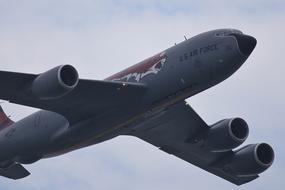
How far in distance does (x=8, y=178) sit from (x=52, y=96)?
11.6 m

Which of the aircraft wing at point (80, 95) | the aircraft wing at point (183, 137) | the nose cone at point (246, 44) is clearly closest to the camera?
the aircraft wing at point (80, 95)

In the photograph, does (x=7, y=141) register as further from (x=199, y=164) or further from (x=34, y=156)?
(x=199, y=164)

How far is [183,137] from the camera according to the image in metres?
63.5

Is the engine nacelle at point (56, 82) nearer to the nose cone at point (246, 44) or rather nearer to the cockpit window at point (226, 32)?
the cockpit window at point (226, 32)

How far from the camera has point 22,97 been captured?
5478 cm

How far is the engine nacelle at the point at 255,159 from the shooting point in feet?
207

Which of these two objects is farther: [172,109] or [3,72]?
[172,109]

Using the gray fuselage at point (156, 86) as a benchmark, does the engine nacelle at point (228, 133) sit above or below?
below

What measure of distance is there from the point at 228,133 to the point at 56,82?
1439 cm

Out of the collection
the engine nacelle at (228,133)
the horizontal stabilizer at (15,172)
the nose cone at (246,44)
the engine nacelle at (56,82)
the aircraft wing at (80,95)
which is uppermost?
the nose cone at (246,44)

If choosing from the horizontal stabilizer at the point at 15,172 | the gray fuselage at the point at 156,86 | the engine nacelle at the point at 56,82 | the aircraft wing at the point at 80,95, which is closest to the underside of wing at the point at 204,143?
the gray fuselage at the point at 156,86

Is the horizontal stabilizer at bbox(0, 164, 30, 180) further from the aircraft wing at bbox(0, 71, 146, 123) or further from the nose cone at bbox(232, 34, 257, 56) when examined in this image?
the nose cone at bbox(232, 34, 257, 56)

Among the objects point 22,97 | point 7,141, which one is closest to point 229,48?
point 22,97

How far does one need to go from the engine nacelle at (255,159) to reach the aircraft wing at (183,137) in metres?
1.12
